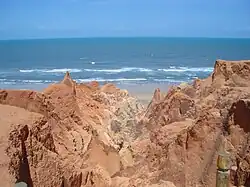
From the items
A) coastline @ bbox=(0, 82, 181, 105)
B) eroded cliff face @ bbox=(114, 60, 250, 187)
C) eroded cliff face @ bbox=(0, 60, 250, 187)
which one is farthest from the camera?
coastline @ bbox=(0, 82, 181, 105)

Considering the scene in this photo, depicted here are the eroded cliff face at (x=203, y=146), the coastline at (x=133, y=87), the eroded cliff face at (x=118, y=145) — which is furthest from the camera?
the coastline at (x=133, y=87)

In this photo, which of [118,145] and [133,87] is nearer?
[118,145]

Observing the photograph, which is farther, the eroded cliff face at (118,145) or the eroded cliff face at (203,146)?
the eroded cliff face at (203,146)

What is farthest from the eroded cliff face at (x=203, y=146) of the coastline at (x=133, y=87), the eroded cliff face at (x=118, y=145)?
the coastline at (x=133, y=87)

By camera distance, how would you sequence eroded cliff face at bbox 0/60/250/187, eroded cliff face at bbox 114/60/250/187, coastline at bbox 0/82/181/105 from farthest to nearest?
1. coastline at bbox 0/82/181/105
2. eroded cliff face at bbox 114/60/250/187
3. eroded cliff face at bbox 0/60/250/187

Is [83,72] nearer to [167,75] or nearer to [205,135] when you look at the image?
[167,75]

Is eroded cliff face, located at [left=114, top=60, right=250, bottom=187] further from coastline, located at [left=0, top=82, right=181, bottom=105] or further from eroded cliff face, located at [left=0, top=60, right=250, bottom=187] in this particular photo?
coastline, located at [left=0, top=82, right=181, bottom=105]

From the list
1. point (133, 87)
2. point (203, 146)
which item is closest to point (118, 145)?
point (203, 146)

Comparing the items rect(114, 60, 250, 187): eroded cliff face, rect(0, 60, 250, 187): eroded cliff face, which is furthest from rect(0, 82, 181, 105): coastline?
rect(114, 60, 250, 187): eroded cliff face

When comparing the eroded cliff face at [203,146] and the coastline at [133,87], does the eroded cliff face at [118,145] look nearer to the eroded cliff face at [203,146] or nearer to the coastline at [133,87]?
the eroded cliff face at [203,146]

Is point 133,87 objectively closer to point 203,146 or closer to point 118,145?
point 118,145
